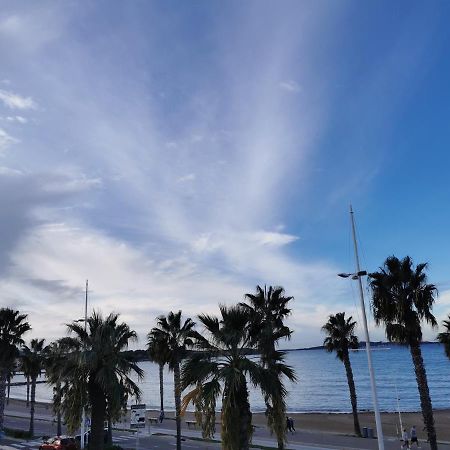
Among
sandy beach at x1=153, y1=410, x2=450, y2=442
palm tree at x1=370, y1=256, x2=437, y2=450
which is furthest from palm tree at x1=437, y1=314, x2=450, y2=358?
palm tree at x1=370, y1=256, x2=437, y2=450

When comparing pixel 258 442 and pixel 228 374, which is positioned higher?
pixel 228 374

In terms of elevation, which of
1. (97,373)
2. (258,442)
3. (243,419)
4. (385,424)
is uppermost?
(97,373)

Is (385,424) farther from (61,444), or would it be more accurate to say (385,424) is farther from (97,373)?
(97,373)

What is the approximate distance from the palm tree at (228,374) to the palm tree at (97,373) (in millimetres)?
5202

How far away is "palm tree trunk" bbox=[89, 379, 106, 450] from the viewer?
2048cm

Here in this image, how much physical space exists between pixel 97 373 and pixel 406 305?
1422 cm

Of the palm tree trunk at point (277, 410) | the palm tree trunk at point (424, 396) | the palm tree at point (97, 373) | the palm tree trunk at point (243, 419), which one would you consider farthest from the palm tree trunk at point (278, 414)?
the palm tree trunk at point (424, 396)

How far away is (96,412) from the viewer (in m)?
20.6

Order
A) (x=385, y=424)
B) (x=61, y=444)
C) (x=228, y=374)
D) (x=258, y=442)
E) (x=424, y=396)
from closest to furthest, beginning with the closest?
(x=228, y=374) → (x=424, y=396) → (x=61, y=444) → (x=258, y=442) → (x=385, y=424)

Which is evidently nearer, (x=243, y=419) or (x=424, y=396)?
(x=243, y=419)

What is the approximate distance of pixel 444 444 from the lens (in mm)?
35156

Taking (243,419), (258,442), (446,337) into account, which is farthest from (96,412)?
(446,337)

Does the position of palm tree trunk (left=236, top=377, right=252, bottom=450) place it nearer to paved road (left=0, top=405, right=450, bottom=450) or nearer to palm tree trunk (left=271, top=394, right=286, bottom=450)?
palm tree trunk (left=271, top=394, right=286, bottom=450)

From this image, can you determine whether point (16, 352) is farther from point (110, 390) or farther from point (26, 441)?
point (110, 390)
